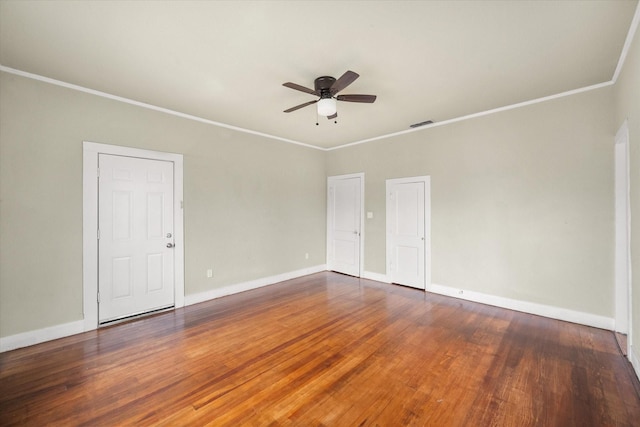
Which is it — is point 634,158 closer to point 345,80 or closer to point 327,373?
point 345,80

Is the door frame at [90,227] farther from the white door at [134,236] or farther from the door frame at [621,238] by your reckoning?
the door frame at [621,238]

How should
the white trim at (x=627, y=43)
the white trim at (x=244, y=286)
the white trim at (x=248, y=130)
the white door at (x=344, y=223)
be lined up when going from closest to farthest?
the white trim at (x=627, y=43) < the white trim at (x=248, y=130) < the white trim at (x=244, y=286) < the white door at (x=344, y=223)

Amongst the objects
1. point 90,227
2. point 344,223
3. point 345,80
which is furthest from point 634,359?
point 90,227

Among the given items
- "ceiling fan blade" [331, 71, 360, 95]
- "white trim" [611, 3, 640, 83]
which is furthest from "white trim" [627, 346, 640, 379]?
"ceiling fan blade" [331, 71, 360, 95]

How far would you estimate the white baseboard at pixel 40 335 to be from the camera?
8.96ft

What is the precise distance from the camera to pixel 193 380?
2.25 m

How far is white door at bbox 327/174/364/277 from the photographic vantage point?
5.64 meters

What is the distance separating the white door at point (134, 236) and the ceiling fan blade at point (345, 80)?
2598mm

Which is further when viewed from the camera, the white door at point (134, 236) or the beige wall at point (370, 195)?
the white door at point (134, 236)

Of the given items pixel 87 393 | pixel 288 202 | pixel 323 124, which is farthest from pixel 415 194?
pixel 87 393

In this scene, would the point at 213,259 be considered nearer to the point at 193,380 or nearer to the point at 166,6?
the point at 193,380

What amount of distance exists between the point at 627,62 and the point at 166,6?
3.82m

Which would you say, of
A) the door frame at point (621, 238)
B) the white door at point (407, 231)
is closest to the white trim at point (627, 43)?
the door frame at point (621, 238)

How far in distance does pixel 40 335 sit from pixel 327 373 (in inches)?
120
